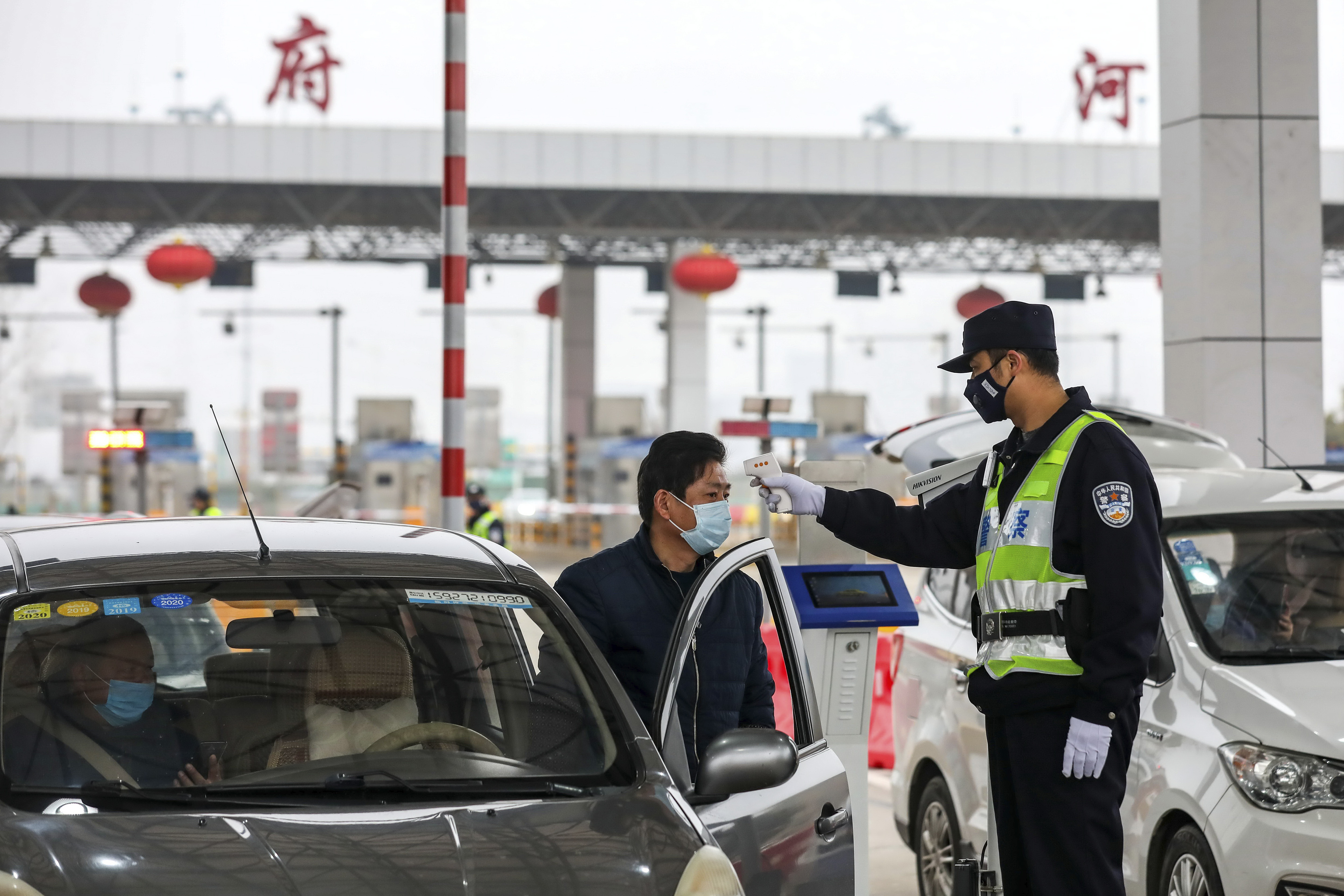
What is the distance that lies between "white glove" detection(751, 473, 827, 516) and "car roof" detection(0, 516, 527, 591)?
0.95 m

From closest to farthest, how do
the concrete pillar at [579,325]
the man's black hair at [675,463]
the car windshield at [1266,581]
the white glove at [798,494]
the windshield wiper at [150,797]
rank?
the windshield wiper at [150,797]
the man's black hair at [675,463]
the white glove at [798,494]
the car windshield at [1266,581]
the concrete pillar at [579,325]

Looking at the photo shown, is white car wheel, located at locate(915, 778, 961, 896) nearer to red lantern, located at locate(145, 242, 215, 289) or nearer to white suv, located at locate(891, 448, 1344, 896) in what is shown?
white suv, located at locate(891, 448, 1344, 896)

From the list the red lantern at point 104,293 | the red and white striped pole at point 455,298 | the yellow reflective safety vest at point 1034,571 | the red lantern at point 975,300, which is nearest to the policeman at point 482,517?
the red lantern at point 104,293

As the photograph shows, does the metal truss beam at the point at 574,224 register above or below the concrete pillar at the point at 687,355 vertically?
above

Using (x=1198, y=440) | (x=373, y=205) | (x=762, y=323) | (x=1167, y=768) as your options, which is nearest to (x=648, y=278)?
(x=373, y=205)

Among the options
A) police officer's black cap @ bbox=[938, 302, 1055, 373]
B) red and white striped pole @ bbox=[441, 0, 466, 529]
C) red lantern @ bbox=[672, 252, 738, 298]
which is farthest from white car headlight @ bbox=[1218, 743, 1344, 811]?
red lantern @ bbox=[672, 252, 738, 298]

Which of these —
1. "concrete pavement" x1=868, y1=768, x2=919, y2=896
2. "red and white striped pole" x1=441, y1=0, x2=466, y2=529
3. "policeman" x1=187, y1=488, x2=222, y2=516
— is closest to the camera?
"concrete pavement" x1=868, y1=768, x2=919, y2=896

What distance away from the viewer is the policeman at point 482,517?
16.7m

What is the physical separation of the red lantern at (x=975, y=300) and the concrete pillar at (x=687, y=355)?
16.6 ft

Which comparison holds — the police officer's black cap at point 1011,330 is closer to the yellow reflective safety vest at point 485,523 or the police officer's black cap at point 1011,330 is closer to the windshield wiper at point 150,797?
the windshield wiper at point 150,797

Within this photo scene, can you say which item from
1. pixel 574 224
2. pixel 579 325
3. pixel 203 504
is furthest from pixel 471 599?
pixel 579 325

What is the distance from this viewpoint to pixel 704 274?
21.8m

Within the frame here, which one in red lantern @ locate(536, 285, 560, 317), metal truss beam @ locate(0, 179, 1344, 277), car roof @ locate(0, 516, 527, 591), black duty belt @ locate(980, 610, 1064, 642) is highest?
metal truss beam @ locate(0, 179, 1344, 277)

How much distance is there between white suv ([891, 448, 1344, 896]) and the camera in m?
4.14
